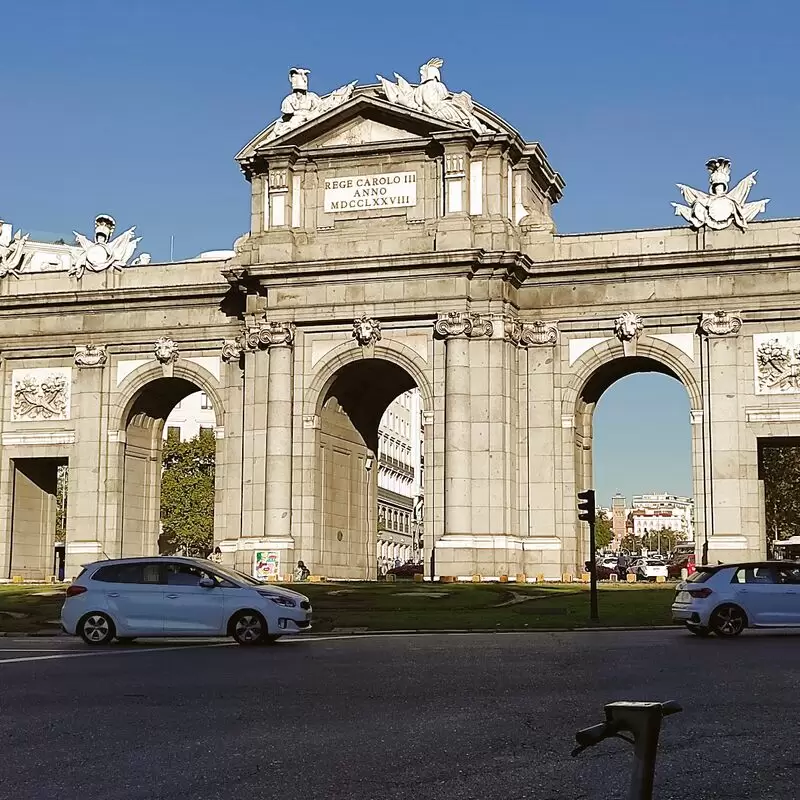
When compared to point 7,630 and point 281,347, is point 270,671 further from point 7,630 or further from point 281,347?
point 281,347

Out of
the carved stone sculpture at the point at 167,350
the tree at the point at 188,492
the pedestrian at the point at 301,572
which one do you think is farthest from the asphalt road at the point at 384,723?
the tree at the point at 188,492

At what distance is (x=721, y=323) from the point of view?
5072cm

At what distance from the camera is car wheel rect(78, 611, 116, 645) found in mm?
26328

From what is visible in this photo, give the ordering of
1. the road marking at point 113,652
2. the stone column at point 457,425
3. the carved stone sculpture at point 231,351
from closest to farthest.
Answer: the road marking at point 113,652 < the stone column at point 457,425 < the carved stone sculpture at point 231,351

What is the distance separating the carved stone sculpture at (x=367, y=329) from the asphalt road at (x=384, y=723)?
3002 centimetres

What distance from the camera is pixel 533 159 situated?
54375 mm

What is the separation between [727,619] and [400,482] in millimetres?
89352

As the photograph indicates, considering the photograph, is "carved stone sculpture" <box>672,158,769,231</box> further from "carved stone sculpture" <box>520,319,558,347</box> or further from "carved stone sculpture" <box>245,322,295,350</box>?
"carved stone sculpture" <box>245,322,295,350</box>

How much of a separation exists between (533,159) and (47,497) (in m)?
27.4

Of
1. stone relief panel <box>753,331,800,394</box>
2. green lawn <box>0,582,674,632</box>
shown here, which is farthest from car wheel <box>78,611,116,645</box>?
stone relief panel <box>753,331,800,394</box>

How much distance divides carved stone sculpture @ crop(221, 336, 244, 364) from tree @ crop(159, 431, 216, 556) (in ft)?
121

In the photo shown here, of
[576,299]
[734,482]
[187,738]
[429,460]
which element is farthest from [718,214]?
[187,738]

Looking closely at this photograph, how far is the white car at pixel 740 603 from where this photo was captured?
2727 centimetres

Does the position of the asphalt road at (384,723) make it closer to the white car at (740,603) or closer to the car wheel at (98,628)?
the car wheel at (98,628)
